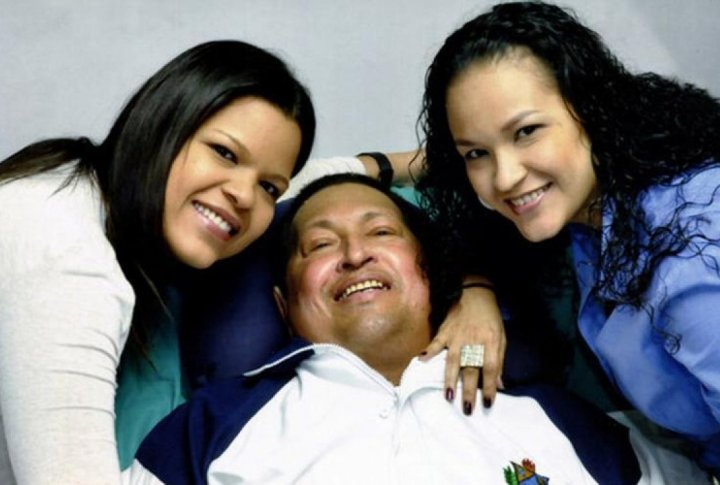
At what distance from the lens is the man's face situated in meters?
1.46

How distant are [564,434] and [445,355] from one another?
24cm

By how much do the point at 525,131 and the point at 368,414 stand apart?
0.52 meters

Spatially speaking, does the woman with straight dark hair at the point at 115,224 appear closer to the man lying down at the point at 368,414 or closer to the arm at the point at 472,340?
the man lying down at the point at 368,414

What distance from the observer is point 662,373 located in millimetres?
1236

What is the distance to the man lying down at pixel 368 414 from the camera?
4.25 ft

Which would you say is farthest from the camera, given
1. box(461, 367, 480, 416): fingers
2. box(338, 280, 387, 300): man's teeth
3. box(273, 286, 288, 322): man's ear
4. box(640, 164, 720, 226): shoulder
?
box(273, 286, 288, 322): man's ear

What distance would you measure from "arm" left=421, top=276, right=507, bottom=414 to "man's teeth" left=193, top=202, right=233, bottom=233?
40 centimetres

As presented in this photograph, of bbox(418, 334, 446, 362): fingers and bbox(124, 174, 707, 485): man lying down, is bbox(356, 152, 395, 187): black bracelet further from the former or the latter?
bbox(418, 334, 446, 362): fingers

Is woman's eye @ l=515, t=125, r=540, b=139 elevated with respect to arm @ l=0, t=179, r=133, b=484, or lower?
elevated

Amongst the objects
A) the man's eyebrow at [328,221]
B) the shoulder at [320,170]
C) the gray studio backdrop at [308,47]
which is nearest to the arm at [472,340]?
the man's eyebrow at [328,221]

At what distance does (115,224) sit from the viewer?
1.26m

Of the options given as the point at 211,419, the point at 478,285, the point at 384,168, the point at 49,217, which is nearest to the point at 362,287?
the point at 478,285

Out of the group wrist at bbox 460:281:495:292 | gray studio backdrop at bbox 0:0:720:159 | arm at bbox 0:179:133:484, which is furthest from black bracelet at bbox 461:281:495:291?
gray studio backdrop at bbox 0:0:720:159

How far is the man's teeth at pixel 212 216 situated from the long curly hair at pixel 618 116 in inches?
16.5
